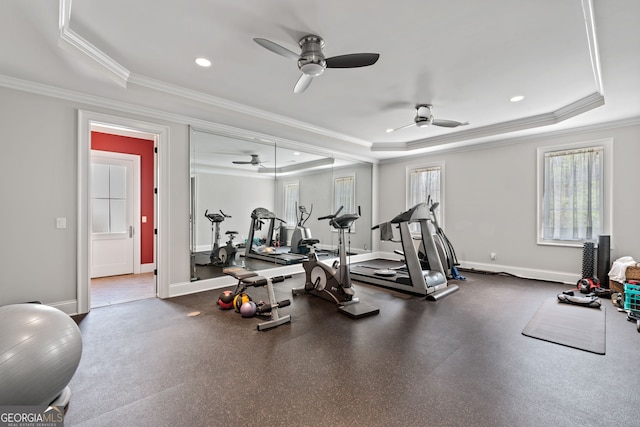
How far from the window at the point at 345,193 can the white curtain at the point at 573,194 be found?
3872 millimetres

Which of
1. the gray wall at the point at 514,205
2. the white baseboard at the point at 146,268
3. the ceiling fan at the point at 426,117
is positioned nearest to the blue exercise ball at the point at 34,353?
Answer: the white baseboard at the point at 146,268

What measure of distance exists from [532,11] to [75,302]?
5.50 metres

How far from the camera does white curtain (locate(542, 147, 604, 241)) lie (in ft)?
15.7

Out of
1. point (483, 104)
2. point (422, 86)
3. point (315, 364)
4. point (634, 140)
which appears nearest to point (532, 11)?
point (422, 86)

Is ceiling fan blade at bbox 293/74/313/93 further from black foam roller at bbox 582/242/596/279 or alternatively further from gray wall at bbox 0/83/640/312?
black foam roller at bbox 582/242/596/279

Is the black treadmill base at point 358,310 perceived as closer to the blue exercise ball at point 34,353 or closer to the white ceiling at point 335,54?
the blue exercise ball at point 34,353

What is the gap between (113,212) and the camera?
18.5 ft

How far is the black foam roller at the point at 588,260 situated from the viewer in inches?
181

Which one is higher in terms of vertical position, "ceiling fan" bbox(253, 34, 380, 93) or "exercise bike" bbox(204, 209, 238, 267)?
"ceiling fan" bbox(253, 34, 380, 93)

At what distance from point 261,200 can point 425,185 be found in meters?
3.95

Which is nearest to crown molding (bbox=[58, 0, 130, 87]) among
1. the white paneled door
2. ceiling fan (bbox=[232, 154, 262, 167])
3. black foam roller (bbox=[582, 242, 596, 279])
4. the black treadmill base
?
ceiling fan (bbox=[232, 154, 262, 167])

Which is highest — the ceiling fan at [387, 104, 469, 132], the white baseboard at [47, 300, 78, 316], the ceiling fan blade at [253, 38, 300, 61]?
the ceiling fan at [387, 104, 469, 132]

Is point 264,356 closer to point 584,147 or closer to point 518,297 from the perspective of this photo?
point 518,297

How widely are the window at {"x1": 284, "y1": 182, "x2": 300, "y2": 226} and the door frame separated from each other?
2308 mm
